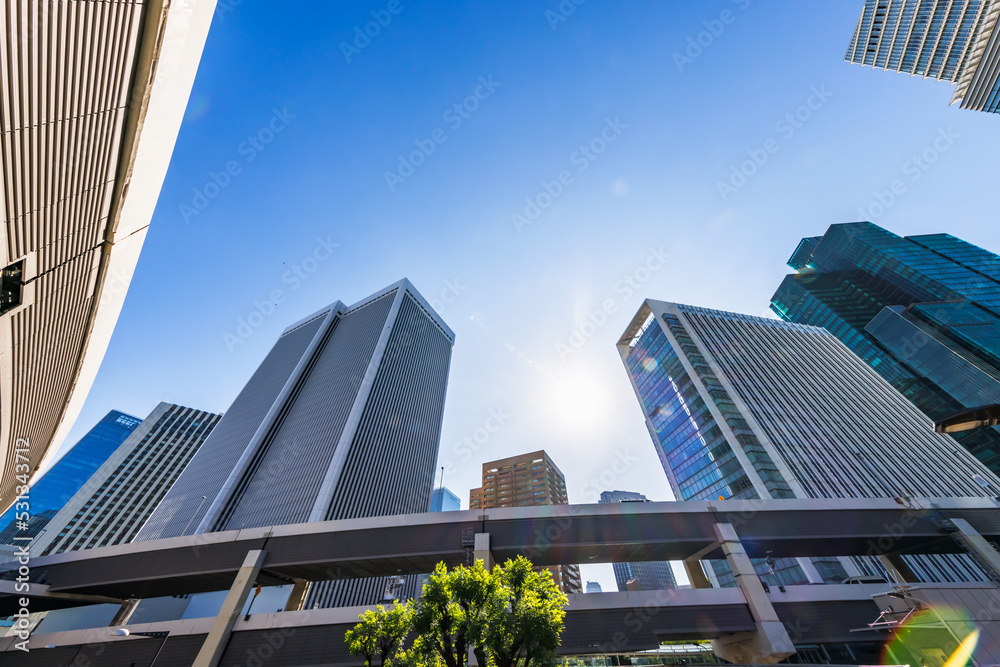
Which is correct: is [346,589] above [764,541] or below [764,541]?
above

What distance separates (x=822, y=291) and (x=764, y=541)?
117557 mm

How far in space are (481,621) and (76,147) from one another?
14.3 m

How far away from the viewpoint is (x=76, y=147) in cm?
594

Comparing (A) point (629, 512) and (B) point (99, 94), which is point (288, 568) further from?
(B) point (99, 94)

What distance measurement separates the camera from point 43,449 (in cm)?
1730

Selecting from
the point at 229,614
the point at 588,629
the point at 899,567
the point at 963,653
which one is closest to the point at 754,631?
the point at 963,653

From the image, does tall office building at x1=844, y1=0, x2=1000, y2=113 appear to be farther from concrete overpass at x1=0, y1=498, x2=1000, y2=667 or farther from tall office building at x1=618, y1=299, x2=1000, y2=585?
concrete overpass at x1=0, y1=498, x2=1000, y2=667

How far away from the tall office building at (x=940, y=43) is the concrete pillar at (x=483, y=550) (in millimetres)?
76071

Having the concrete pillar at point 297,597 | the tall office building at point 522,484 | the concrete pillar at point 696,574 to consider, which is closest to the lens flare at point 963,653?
the concrete pillar at point 696,574

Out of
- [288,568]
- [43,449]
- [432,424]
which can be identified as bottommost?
[288,568]

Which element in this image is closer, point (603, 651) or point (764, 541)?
point (603, 651)

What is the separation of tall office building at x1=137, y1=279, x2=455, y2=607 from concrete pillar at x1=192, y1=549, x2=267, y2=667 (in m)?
31.9

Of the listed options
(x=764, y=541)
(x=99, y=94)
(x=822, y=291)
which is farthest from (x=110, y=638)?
(x=822, y=291)

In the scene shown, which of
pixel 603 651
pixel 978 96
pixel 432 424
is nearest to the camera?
pixel 603 651
